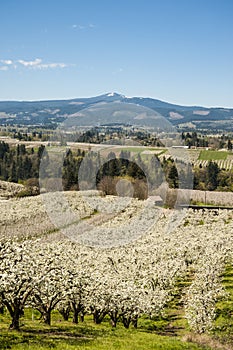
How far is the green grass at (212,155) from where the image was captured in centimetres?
17175

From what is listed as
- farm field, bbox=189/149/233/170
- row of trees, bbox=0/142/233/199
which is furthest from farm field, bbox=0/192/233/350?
farm field, bbox=189/149/233/170

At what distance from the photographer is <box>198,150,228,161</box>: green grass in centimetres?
17175

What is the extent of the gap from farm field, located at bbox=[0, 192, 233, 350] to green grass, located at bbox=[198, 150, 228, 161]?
3534 inches

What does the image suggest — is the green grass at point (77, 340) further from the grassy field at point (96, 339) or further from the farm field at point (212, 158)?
the farm field at point (212, 158)

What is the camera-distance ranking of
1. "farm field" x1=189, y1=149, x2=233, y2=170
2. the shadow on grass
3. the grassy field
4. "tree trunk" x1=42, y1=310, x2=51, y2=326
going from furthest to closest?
1. "farm field" x1=189, y1=149, x2=233, y2=170
2. "tree trunk" x1=42, y1=310, x2=51, y2=326
3. the grassy field
4. the shadow on grass

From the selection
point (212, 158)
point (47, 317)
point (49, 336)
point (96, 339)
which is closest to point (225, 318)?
point (47, 317)

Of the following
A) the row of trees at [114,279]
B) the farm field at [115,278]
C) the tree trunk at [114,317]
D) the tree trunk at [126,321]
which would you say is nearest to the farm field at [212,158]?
the farm field at [115,278]

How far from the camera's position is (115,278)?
29.8 meters

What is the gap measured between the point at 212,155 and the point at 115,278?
505ft

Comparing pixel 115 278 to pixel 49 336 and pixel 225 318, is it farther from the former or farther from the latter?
pixel 49 336

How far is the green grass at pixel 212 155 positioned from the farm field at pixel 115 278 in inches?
3534

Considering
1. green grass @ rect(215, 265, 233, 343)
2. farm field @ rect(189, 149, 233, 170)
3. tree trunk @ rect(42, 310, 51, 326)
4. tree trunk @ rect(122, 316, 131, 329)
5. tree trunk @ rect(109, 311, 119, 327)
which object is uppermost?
farm field @ rect(189, 149, 233, 170)

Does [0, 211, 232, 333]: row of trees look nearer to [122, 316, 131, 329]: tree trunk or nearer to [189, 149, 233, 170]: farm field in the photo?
[122, 316, 131, 329]: tree trunk

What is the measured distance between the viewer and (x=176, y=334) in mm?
27375
